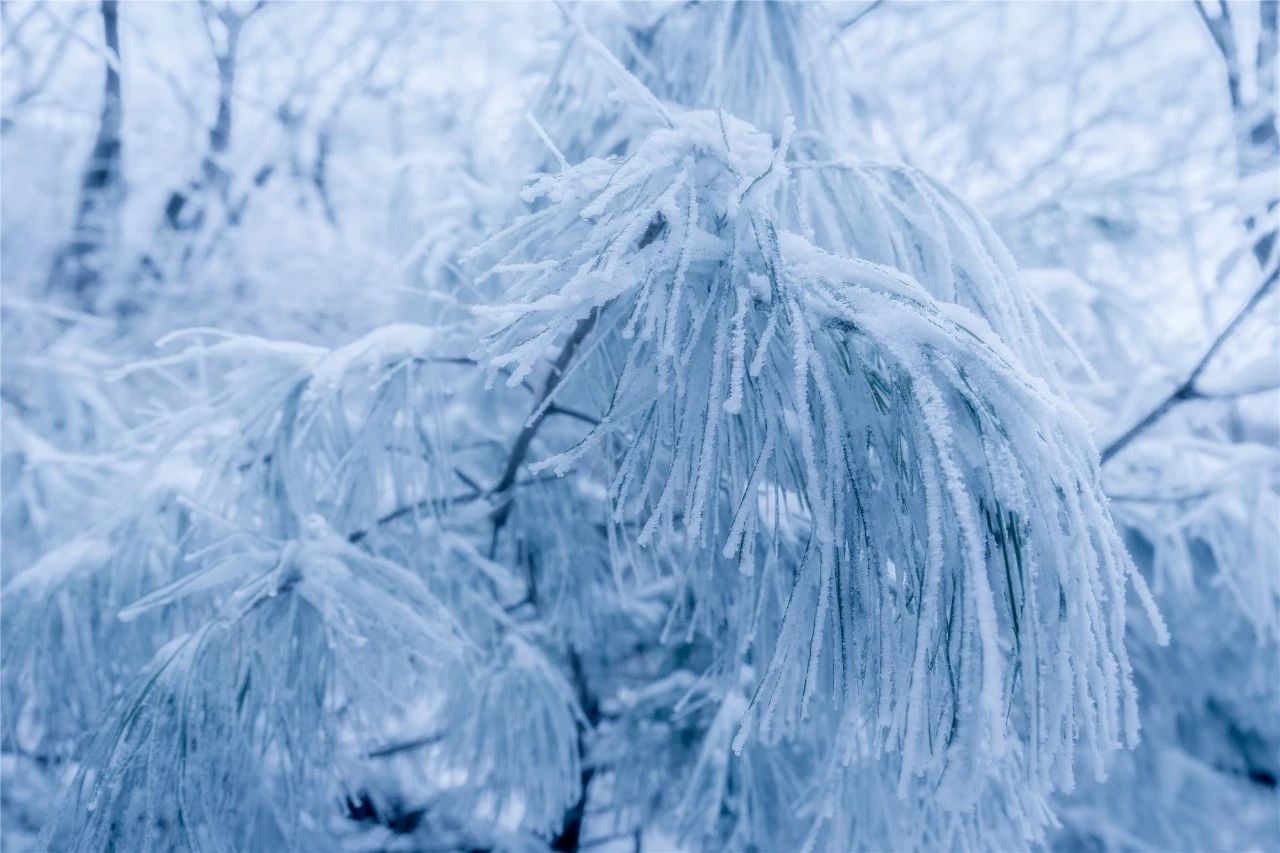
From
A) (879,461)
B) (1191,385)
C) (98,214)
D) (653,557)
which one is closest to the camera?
(879,461)

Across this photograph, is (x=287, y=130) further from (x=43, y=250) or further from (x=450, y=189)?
(x=450, y=189)

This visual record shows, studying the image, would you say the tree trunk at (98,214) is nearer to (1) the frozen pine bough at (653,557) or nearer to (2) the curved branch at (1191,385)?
(1) the frozen pine bough at (653,557)

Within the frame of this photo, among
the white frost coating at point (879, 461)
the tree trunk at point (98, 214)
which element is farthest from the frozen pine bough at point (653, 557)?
the tree trunk at point (98, 214)

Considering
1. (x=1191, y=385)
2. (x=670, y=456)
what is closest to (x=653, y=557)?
(x=670, y=456)

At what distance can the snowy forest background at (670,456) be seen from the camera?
1.88 ft

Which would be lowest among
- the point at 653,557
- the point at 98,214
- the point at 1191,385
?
the point at 653,557

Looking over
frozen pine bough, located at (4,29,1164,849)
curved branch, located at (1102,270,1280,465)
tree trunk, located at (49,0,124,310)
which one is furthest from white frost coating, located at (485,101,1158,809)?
tree trunk, located at (49,0,124,310)

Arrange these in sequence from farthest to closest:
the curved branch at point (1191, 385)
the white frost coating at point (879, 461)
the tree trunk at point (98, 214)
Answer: the tree trunk at point (98, 214)
the curved branch at point (1191, 385)
the white frost coating at point (879, 461)

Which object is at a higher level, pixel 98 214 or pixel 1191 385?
pixel 98 214

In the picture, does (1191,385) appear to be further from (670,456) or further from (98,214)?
(98,214)

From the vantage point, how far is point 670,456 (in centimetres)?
61

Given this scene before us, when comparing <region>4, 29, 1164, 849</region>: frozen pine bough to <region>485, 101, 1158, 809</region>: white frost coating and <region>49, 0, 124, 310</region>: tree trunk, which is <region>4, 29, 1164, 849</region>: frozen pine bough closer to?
<region>485, 101, 1158, 809</region>: white frost coating

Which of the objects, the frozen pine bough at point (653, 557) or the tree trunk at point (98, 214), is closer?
the frozen pine bough at point (653, 557)

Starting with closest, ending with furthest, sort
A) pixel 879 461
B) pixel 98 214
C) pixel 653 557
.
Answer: pixel 879 461 → pixel 653 557 → pixel 98 214
